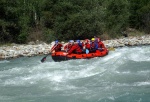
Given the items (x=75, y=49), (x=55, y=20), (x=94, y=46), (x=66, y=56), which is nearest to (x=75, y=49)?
(x=75, y=49)

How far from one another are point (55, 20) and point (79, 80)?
613 inches

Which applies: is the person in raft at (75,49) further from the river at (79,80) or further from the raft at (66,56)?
the river at (79,80)

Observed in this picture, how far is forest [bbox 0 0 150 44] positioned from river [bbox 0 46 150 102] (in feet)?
27.2

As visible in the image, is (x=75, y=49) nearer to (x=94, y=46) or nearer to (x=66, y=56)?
(x=66, y=56)

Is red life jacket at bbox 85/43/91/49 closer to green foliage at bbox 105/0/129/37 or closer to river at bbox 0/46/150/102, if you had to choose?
river at bbox 0/46/150/102

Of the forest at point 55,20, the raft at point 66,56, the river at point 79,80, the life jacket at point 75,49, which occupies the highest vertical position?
the forest at point 55,20

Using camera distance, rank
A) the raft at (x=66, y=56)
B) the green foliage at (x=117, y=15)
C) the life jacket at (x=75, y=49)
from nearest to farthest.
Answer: the raft at (x=66, y=56) → the life jacket at (x=75, y=49) → the green foliage at (x=117, y=15)

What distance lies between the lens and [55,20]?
93.1 ft

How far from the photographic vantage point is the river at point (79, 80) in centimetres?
1120

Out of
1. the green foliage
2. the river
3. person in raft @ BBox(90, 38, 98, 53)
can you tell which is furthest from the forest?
person in raft @ BBox(90, 38, 98, 53)

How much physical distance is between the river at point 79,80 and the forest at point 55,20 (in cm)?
828

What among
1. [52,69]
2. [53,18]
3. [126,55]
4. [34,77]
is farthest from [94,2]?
[34,77]

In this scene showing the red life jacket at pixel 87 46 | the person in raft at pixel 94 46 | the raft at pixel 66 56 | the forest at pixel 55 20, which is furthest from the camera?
the forest at pixel 55 20

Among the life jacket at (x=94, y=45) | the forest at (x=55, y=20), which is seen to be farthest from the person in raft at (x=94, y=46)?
the forest at (x=55, y=20)
